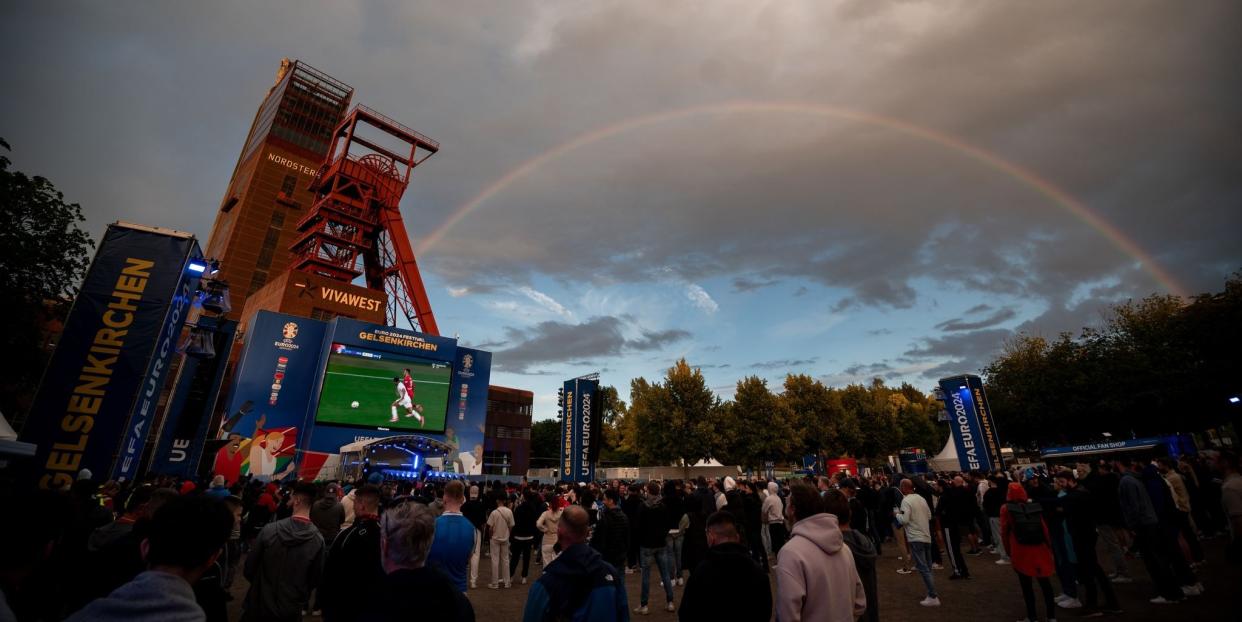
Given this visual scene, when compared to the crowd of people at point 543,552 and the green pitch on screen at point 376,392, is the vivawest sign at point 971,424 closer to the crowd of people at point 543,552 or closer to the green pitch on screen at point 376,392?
the crowd of people at point 543,552

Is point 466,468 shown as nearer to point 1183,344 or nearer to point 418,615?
point 418,615

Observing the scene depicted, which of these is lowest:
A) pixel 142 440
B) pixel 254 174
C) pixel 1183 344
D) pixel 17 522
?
pixel 17 522

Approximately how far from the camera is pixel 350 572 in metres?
Answer: 3.99

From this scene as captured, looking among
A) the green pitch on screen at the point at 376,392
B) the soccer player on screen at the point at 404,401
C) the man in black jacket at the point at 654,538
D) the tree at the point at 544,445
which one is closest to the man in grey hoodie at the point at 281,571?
the man in black jacket at the point at 654,538

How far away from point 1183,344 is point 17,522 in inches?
1933

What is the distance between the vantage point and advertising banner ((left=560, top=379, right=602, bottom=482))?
79.9ft

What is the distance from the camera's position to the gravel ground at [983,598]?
6648 millimetres

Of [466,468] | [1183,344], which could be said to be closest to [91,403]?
[466,468]

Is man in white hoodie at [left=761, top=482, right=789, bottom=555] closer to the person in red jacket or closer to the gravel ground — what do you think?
the gravel ground

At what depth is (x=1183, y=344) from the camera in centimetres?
3241

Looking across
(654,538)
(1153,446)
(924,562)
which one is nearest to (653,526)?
(654,538)

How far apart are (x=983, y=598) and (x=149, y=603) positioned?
10.3 meters

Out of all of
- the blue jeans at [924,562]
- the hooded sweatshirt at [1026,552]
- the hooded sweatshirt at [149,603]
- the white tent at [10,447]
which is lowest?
the blue jeans at [924,562]

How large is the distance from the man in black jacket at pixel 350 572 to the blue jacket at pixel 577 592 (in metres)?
1.60
